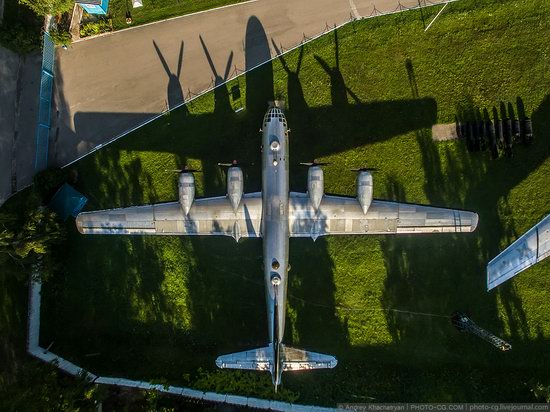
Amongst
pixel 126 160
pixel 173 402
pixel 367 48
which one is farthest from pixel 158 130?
pixel 173 402

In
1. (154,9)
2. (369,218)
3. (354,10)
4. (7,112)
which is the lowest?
(369,218)

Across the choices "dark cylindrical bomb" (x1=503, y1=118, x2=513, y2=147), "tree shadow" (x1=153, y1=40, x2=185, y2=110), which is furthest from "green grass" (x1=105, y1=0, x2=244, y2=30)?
"dark cylindrical bomb" (x1=503, y1=118, x2=513, y2=147)

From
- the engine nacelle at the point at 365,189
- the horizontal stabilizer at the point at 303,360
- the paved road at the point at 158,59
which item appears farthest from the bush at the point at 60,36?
the horizontal stabilizer at the point at 303,360

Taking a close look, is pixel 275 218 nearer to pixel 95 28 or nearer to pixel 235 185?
pixel 235 185

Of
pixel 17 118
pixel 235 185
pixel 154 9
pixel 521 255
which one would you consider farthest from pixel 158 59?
pixel 521 255

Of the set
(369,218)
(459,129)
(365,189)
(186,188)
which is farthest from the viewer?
(459,129)

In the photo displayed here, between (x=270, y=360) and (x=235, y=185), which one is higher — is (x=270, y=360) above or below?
below

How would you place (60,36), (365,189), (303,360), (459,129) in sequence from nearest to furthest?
(303,360) → (365,189) → (459,129) → (60,36)
